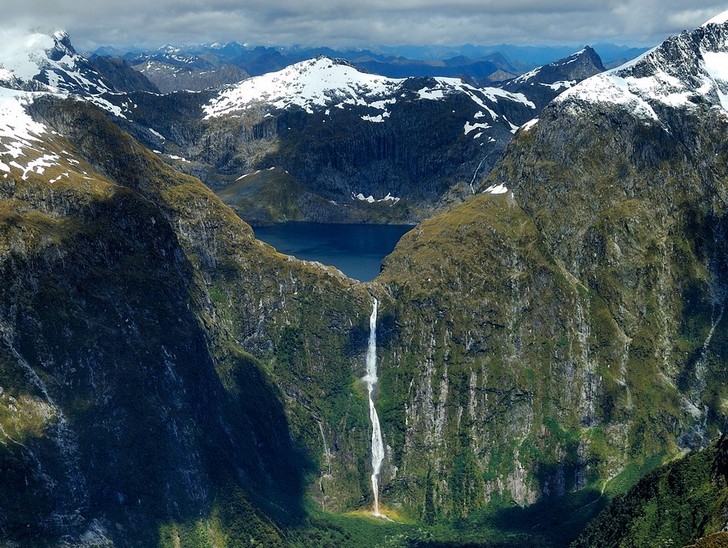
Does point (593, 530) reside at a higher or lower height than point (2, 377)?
lower

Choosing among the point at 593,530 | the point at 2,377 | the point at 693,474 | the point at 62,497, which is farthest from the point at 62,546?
the point at 693,474

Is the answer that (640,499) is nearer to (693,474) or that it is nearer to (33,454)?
(693,474)

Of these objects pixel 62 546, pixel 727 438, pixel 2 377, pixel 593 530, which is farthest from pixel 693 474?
pixel 2 377

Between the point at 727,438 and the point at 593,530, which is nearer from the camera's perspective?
the point at 727,438

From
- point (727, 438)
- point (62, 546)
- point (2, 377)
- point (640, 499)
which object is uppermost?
point (2, 377)

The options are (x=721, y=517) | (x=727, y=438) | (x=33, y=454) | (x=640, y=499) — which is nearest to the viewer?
(x=721, y=517)

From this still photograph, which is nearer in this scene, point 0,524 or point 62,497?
point 0,524

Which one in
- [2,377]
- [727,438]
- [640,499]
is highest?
[2,377]

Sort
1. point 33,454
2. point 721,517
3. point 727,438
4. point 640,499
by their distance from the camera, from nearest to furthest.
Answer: point 721,517 < point 727,438 < point 640,499 < point 33,454

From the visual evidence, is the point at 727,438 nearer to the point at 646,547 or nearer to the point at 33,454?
the point at 646,547
